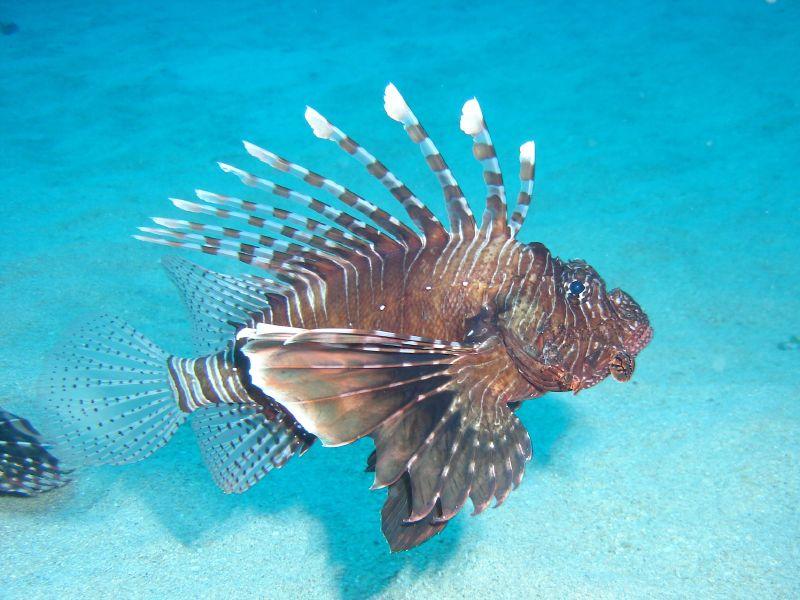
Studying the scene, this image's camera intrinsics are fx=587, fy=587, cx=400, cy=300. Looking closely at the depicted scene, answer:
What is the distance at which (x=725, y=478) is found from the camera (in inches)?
193

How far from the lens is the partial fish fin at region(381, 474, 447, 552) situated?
2.61 metres

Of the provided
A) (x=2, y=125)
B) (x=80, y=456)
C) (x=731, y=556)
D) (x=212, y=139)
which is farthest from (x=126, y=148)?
(x=731, y=556)

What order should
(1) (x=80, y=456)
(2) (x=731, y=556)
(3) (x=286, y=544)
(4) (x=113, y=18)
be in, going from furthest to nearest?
(4) (x=113, y=18), (3) (x=286, y=544), (2) (x=731, y=556), (1) (x=80, y=456)

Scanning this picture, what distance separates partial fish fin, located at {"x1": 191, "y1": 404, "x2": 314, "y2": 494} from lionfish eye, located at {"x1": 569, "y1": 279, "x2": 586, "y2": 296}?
1793 mm

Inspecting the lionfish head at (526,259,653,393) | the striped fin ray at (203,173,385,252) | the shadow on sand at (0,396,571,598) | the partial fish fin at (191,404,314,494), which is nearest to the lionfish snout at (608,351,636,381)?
the lionfish head at (526,259,653,393)

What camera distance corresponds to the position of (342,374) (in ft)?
8.07

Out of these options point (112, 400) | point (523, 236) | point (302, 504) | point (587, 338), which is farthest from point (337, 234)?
point (523, 236)

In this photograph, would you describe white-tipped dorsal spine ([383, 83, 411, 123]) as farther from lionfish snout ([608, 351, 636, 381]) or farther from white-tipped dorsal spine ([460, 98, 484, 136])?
lionfish snout ([608, 351, 636, 381])

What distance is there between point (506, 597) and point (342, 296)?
2403 millimetres

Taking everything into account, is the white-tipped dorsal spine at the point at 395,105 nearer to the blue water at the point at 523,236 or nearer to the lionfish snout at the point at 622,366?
the lionfish snout at the point at 622,366

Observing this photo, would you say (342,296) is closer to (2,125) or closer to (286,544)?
(286,544)

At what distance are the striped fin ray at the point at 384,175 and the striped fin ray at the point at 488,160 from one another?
30 centimetres

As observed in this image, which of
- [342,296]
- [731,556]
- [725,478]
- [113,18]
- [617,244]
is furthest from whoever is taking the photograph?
[113,18]

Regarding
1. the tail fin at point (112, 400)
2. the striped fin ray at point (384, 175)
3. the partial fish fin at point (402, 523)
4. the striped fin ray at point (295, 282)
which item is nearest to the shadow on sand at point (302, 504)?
the tail fin at point (112, 400)
